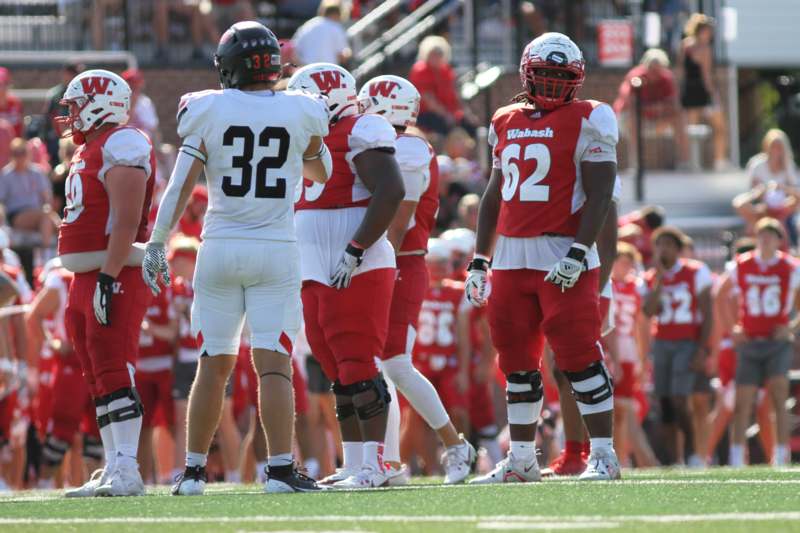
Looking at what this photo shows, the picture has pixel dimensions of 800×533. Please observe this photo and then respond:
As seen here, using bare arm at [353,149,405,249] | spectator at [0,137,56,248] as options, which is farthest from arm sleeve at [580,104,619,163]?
spectator at [0,137,56,248]

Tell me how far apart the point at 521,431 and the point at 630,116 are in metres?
11.3

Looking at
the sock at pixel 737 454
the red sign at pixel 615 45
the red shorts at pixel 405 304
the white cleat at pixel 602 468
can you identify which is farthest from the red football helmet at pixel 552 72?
the red sign at pixel 615 45

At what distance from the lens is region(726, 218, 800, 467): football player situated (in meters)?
13.8

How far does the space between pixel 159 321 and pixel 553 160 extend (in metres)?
5.15

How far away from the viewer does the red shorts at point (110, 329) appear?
26.4 feet

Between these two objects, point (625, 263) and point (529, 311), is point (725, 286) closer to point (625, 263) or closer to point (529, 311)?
point (625, 263)

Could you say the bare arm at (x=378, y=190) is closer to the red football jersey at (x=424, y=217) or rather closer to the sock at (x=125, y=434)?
the red football jersey at (x=424, y=217)

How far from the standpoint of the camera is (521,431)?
8.25 metres

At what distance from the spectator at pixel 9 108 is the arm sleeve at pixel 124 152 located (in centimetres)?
884

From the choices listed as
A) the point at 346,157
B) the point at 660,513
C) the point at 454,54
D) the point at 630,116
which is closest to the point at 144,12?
the point at 454,54

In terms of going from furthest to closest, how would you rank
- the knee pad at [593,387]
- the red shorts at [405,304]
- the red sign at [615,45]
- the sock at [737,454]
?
the red sign at [615,45], the sock at [737,454], the red shorts at [405,304], the knee pad at [593,387]

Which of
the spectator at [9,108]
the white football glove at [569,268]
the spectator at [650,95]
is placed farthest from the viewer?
the spectator at [650,95]

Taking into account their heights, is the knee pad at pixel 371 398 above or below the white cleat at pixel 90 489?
above

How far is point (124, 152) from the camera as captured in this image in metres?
8.10
